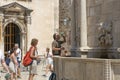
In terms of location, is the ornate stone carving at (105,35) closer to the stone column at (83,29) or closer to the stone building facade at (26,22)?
the stone column at (83,29)

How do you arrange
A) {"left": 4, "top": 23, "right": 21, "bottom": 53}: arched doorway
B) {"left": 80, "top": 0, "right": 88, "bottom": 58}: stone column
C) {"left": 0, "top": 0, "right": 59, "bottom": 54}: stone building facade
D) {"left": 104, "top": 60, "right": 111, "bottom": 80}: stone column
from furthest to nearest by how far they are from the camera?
{"left": 4, "top": 23, "right": 21, "bottom": 53}: arched doorway → {"left": 0, "top": 0, "right": 59, "bottom": 54}: stone building facade → {"left": 80, "top": 0, "right": 88, "bottom": 58}: stone column → {"left": 104, "top": 60, "right": 111, "bottom": 80}: stone column

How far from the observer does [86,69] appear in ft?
28.6

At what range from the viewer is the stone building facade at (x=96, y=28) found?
31.3 ft

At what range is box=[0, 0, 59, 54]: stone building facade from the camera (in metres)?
31.0

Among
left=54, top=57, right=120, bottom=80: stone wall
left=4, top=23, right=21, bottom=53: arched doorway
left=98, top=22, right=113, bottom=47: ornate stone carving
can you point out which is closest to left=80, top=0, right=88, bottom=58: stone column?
left=54, top=57, right=120, bottom=80: stone wall

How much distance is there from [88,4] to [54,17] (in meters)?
22.7

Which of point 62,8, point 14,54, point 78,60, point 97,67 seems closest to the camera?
point 97,67

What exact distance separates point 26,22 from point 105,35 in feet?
74.1

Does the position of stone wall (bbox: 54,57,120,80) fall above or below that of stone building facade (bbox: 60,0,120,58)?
below

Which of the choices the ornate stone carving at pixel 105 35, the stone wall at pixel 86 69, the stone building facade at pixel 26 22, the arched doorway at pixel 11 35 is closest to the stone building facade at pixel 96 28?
the ornate stone carving at pixel 105 35

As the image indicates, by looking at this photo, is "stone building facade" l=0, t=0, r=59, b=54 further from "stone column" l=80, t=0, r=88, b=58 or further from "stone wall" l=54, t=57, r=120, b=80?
"stone wall" l=54, t=57, r=120, b=80

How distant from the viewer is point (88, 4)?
11.1 m

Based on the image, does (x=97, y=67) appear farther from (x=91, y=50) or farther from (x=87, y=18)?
(x=87, y=18)

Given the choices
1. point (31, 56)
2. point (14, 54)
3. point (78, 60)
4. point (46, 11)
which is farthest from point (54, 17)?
point (78, 60)
